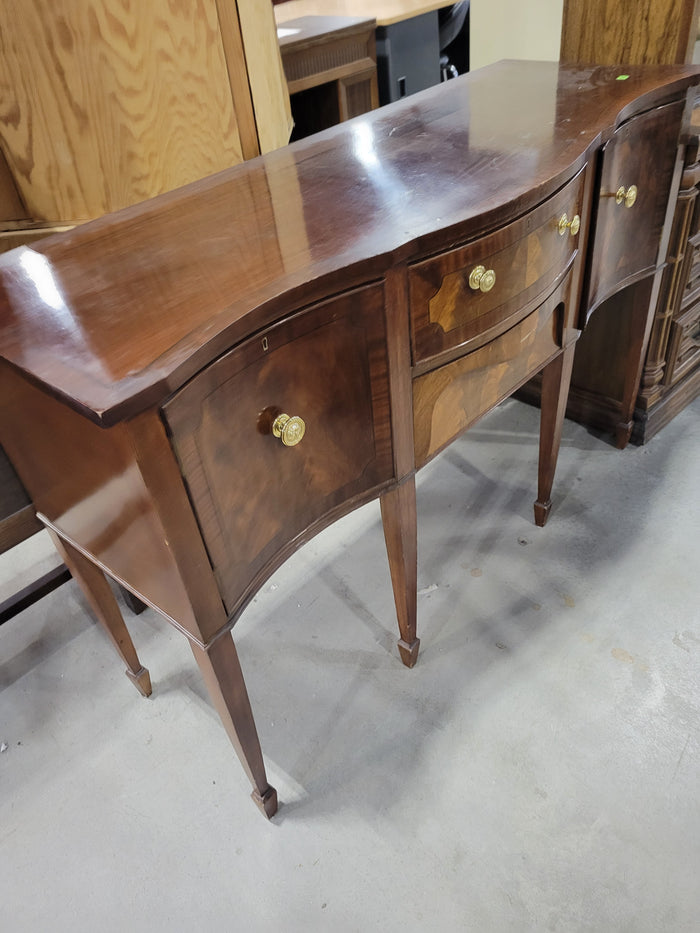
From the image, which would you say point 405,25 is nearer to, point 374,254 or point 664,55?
point 664,55

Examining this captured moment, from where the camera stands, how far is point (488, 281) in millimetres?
1022

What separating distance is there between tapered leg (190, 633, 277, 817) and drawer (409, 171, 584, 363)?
50cm

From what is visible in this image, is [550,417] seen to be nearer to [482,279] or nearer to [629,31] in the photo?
[482,279]

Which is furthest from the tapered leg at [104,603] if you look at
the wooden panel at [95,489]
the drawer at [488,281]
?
the drawer at [488,281]

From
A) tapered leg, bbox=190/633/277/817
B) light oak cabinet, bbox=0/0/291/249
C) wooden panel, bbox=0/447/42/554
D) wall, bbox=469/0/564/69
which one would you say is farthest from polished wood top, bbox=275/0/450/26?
tapered leg, bbox=190/633/277/817

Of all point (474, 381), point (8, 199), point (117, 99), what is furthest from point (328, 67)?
point (474, 381)

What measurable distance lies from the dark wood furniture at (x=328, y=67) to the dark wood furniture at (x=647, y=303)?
98 cm

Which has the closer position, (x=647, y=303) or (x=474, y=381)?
(x=474, y=381)

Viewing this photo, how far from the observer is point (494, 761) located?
4.22ft

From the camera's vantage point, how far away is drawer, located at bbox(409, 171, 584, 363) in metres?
0.96

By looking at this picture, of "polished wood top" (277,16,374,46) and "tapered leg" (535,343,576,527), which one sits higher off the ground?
"polished wood top" (277,16,374,46)

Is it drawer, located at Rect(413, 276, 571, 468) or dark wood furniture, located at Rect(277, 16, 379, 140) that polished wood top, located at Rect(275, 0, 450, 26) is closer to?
dark wood furniture, located at Rect(277, 16, 379, 140)

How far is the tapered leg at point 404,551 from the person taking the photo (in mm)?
1192

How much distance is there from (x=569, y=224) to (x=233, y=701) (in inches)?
36.5
